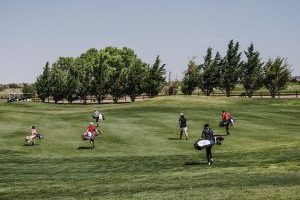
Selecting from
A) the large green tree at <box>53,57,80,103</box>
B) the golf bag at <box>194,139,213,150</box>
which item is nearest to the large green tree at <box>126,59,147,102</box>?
the large green tree at <box>53,57,80,103</box>

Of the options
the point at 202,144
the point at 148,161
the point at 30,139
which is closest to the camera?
the point at 202,144

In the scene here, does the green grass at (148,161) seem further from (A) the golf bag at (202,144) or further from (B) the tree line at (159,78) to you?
(B) the tree line at (159,78)

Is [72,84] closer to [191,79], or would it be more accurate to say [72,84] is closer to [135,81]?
[135,81]

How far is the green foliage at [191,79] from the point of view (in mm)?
97812

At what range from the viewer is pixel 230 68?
3809 inches

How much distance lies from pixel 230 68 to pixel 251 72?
427 centimetres

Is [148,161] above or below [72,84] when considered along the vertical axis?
below

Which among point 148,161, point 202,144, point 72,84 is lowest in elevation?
point 148,161

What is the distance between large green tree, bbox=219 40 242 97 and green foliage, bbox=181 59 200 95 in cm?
489

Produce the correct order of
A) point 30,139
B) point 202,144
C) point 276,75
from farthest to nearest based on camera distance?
point 276,75 → point 30,139 → point 202,144

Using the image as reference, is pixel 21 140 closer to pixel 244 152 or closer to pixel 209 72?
pixel 244 152

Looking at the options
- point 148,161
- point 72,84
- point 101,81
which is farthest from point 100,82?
point 148,161

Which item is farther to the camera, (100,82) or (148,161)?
(100,82)

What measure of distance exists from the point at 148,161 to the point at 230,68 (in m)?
71.5
